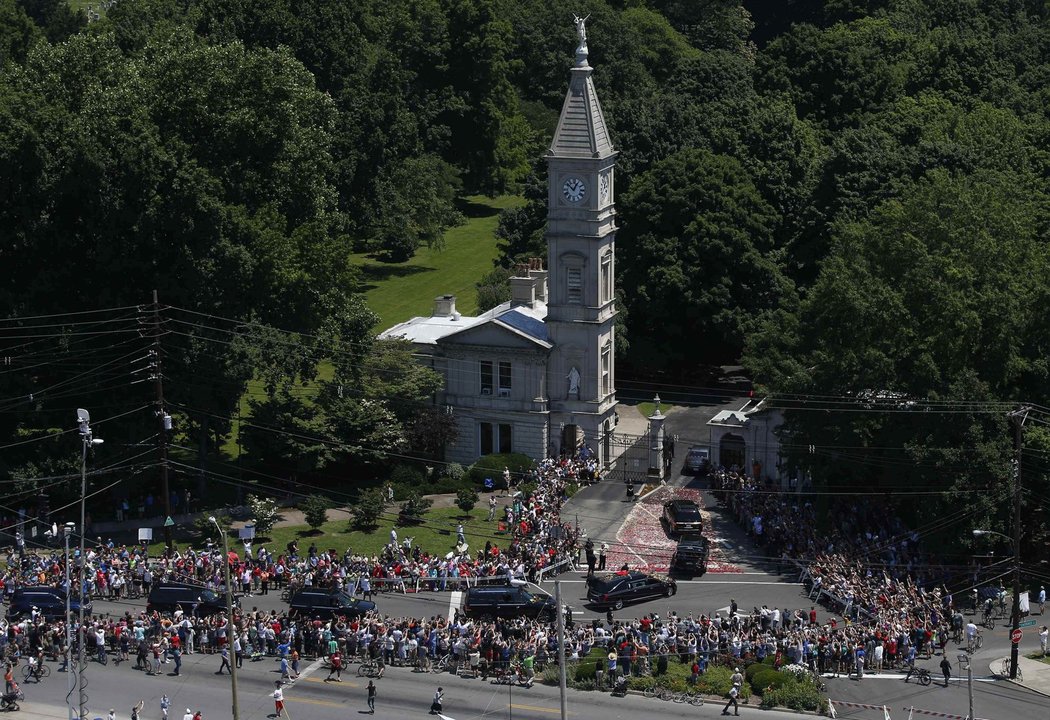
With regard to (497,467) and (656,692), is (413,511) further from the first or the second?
(656,692)

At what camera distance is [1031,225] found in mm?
103688

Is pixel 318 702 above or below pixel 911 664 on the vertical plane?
below

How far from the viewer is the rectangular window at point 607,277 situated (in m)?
104

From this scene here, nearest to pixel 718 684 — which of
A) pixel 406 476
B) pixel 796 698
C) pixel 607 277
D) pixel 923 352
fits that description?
pixel 796 698

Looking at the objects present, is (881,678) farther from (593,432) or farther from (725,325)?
(725,325)

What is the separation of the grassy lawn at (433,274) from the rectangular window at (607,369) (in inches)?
971

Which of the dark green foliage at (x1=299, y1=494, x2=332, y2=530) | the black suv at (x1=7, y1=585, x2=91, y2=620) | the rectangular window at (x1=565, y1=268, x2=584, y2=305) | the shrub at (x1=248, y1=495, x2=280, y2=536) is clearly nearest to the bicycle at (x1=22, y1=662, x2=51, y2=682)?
the black suv at (x1=7, y1=585, x2=91, y2=620)

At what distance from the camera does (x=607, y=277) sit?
104438 mm

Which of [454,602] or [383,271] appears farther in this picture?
[383,271]

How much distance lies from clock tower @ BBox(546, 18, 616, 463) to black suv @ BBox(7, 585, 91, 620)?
27.5 m

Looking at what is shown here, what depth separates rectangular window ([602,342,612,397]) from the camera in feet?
342

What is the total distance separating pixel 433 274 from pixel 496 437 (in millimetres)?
45000

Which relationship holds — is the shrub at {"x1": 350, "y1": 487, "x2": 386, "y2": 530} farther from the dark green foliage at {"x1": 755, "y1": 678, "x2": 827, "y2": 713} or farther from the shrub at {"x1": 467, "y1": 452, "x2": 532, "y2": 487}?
the dark green foliage at {"x1": 755, "y1": 678, "x2": 827, "y2": 713}

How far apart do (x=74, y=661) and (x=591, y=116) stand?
1428 inches
